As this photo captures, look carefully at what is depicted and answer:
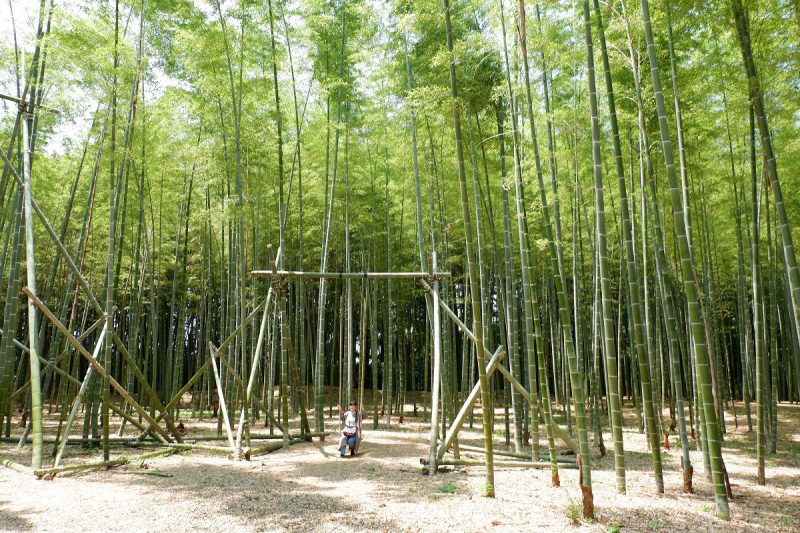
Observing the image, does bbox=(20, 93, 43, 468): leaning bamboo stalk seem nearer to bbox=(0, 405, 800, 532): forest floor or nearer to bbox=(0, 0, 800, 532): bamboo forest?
bbox=(0, 0, 800, 532): bamboo forest

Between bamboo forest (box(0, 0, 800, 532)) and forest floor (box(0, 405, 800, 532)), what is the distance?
33 mm

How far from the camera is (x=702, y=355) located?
292 centimetres

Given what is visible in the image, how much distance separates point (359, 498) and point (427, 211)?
6.00 metres

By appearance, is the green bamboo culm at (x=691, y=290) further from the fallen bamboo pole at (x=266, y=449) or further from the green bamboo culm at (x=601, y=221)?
the fallen bamboo pole at (x=266, y=449)

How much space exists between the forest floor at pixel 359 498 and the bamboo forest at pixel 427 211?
0.03 metres

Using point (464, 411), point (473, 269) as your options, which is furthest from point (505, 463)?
point (473, 269)

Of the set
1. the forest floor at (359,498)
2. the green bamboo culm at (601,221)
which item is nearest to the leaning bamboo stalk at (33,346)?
the forest floor at (359,498)

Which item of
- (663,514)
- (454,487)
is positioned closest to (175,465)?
(454,487)

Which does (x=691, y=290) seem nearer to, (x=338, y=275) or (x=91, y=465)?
(x=338, y=275)

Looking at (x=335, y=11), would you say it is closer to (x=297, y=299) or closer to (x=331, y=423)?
(x=297, y=299)

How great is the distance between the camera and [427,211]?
9086 mm

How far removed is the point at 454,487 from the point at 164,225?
9.38 meters

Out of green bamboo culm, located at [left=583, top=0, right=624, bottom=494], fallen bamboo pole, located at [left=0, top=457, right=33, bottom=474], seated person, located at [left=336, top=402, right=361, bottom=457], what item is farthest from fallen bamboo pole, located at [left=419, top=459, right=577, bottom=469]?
fallen bamboo pole, located at [left=0, top=457, right=33, bottom=474]

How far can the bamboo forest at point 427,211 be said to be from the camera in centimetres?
342
